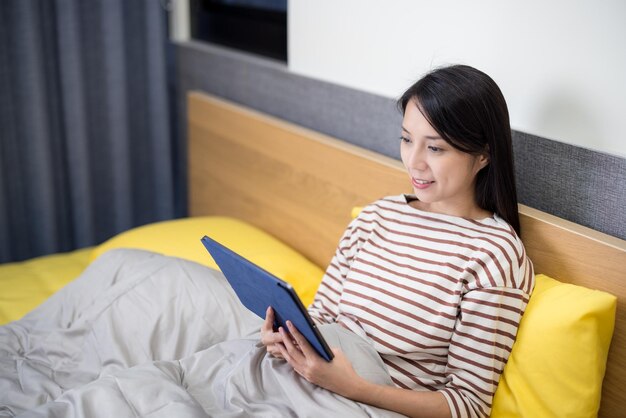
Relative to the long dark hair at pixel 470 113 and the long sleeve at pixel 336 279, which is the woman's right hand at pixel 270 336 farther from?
the long dark hair at pixel 470 113

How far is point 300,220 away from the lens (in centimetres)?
201

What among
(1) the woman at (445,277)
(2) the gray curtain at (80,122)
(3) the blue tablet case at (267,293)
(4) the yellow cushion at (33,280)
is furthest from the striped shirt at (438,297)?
(2) the gray curtain at (80,122)

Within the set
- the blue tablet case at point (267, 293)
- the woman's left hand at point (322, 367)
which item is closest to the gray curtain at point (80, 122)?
the blue tablet case at point (267, 293)

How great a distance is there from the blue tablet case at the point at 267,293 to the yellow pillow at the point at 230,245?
20.7 inches

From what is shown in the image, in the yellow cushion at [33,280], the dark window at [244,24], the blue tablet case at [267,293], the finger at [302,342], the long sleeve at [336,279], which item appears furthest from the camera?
the dark window at [244,24]

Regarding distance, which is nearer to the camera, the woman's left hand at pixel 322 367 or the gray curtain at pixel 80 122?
the woman's left hand at pixel 322 367

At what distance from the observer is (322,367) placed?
1.17m

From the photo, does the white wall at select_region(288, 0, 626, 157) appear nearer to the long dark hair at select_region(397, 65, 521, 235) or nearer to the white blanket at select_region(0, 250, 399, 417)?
the long dark hair at select_region(397, 65, 521, 235)

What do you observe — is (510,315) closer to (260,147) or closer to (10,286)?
(260,147)

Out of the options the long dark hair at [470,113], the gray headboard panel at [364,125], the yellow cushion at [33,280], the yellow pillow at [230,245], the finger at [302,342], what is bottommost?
the yellow cushion at [33,280]

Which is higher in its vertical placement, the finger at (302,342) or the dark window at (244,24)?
the dark window at (244,24)

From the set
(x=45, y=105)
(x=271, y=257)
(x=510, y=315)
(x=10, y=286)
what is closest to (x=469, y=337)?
(x=510, y=315)

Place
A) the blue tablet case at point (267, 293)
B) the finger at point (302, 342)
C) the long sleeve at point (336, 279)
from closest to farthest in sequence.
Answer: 1. the blue tablet case at point (267, 293)
2. the finger at point (302, 342)
3. the long sleeve at point (336, 279)

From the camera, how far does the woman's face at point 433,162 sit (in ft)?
4.06
